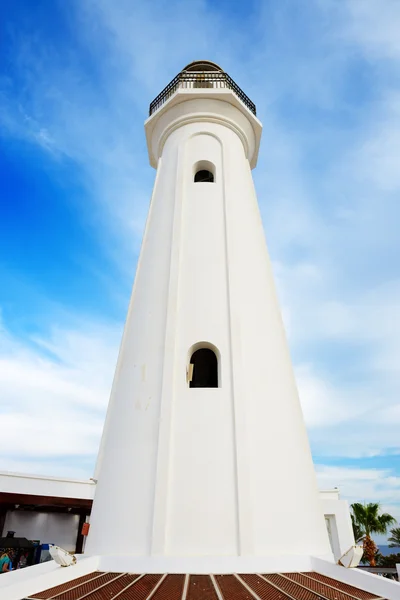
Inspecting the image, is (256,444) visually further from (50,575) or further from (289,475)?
(50,575)

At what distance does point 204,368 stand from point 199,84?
9.32 metres

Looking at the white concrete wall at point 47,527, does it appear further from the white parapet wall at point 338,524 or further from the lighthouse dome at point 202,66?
the lighthouse dome at point 202,66

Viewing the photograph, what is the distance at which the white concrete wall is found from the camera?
1883cm

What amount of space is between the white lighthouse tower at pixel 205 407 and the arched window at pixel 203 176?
839mm

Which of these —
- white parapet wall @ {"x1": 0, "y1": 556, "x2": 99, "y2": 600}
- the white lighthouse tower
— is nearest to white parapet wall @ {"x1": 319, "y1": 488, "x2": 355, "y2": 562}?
the white lighthouse tower

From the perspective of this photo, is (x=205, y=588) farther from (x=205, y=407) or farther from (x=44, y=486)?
A: (x=44, y=486)

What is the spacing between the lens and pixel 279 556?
6.03 m

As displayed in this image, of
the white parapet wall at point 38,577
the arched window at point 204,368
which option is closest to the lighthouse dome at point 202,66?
the arched window at point 204,368

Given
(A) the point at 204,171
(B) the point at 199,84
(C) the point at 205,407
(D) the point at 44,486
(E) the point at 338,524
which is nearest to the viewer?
(C) the point at 205,407

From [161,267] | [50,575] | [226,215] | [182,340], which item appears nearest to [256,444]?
[182,340]

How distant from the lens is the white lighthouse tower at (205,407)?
622 cm

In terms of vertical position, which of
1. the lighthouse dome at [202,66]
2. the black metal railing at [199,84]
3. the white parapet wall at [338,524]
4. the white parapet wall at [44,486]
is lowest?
the white parapet wall at [338,524]

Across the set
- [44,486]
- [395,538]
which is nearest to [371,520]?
[395,538]

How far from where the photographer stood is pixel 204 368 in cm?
833
